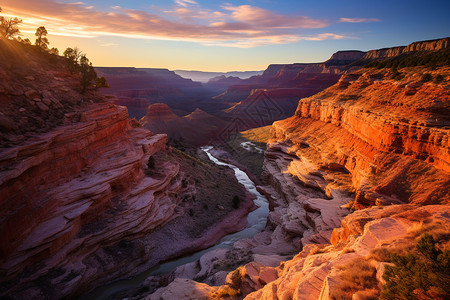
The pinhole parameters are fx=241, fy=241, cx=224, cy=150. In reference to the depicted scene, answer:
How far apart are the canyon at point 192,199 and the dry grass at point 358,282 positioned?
5 centimetres

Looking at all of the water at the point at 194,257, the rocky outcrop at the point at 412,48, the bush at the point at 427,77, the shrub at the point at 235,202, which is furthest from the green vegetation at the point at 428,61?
the rocky outcrop at the point at 412,48

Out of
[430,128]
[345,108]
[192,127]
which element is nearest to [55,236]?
[430,128]

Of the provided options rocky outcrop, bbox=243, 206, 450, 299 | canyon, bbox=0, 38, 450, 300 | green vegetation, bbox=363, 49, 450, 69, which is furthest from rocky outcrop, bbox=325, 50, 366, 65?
rocky outcrop, bbox=243, 206, 450, 299

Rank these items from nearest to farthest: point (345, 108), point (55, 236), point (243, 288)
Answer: point (243, 288), point (55, 236), point (345, 108)

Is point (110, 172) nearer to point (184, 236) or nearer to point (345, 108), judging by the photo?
point (184, 236)

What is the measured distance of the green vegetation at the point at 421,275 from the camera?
5324 mm

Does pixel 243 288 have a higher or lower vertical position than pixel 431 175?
lower

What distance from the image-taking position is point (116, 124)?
80.3 ft

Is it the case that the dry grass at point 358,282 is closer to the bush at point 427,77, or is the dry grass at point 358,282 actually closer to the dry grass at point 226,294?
the dry grass at point 226,294

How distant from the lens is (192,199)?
28594 mm

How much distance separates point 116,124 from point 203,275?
1659 centimetres

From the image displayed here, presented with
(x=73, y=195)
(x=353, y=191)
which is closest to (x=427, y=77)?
(x=353, y=191)

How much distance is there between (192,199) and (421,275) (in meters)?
24.7

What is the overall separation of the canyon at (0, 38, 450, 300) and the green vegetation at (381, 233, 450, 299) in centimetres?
59
